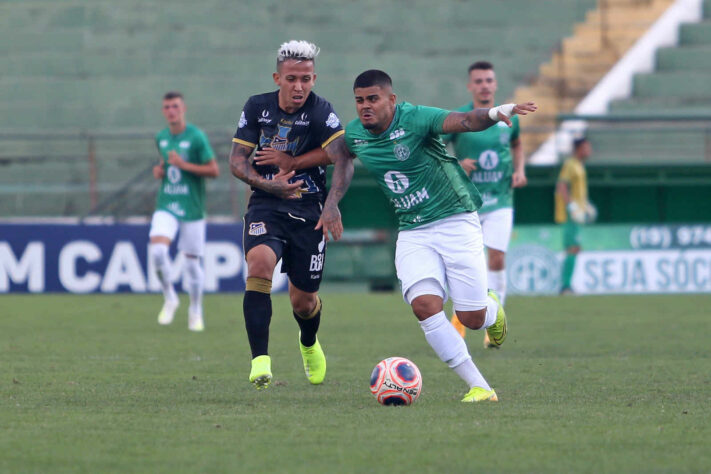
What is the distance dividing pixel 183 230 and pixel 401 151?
21.3 ft

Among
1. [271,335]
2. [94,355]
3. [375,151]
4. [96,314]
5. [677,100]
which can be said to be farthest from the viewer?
[677,100]

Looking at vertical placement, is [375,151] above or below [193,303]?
above

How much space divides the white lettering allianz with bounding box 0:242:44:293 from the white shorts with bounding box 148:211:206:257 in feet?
19.4

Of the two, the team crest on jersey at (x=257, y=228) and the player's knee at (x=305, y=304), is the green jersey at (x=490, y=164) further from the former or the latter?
the team crest on jersey at (x=257, y=228)

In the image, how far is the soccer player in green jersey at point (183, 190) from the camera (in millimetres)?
13438

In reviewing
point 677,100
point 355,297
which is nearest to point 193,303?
point 355,297

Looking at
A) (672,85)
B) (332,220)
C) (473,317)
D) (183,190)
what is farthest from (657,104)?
(332,220)

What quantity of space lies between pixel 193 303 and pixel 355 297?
205 inches

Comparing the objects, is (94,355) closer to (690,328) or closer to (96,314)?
(96,314)

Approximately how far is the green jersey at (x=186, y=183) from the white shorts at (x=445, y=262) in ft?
20.2

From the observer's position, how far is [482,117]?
6961 mm

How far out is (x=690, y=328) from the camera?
13016 millimetres

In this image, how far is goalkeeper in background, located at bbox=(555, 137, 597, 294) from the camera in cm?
1836

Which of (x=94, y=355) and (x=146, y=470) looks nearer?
(x=146, y=470)
